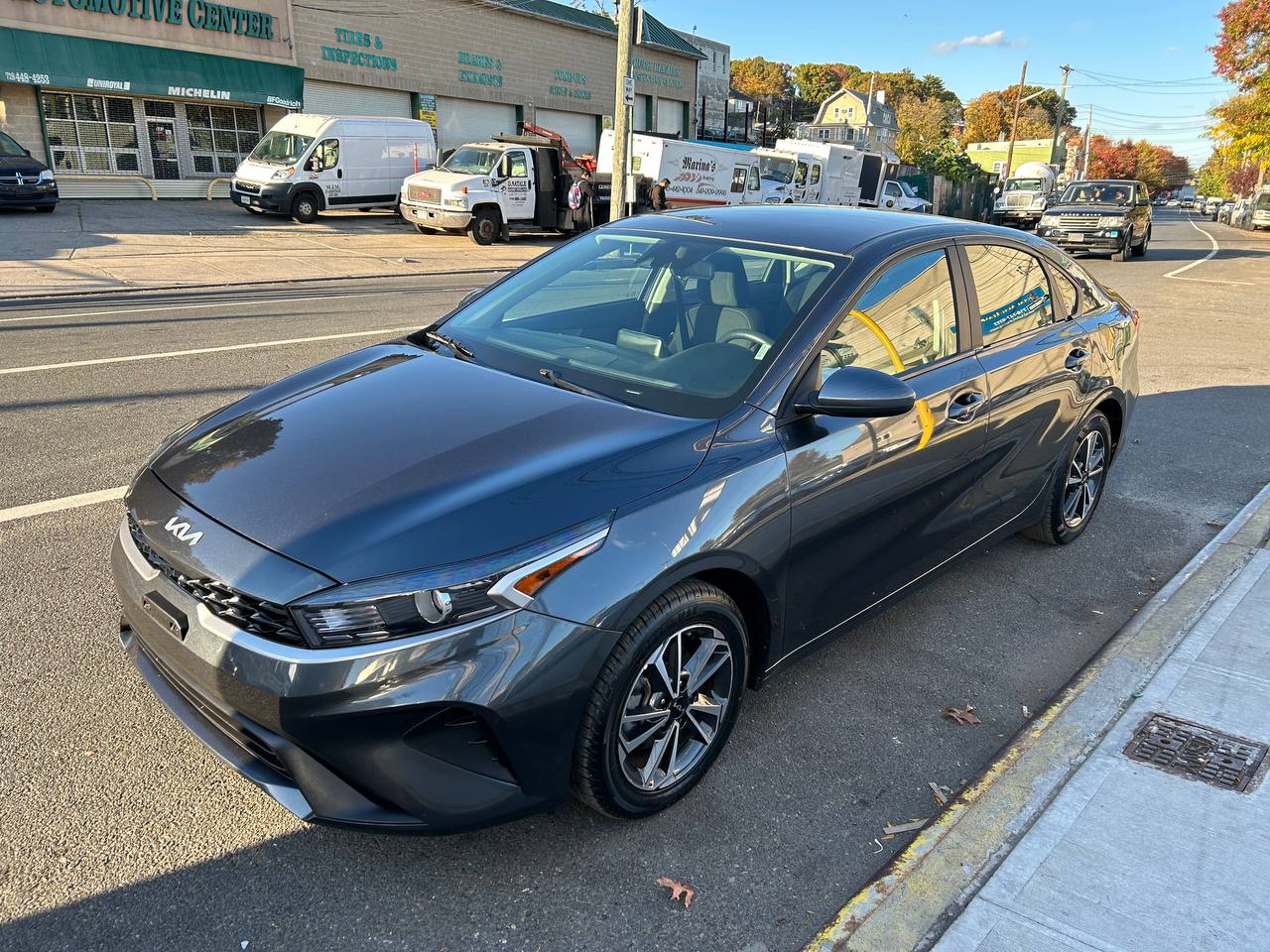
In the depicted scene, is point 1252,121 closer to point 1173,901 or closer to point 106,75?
point 106,75

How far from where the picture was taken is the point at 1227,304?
1491cm

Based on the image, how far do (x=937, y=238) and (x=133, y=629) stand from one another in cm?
322

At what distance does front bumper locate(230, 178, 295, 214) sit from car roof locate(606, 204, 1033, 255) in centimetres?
1967

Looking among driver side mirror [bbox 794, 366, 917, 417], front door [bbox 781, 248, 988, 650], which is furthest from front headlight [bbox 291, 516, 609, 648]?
driver side mirror [bbox 794, 366, 917, 417]

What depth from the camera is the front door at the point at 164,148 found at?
25.7m

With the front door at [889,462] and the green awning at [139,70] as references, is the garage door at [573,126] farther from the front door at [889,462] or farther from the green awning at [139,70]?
the front door at [889,462]

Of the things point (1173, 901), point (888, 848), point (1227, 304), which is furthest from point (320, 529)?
point (1227, 304)

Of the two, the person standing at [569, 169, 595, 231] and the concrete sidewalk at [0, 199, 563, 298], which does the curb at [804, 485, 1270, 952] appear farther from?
the person standing at [569, 169, 595, 231]

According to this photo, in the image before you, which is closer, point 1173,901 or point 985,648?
point 1173,901

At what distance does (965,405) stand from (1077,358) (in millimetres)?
1217

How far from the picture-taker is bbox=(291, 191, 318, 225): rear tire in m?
21.8

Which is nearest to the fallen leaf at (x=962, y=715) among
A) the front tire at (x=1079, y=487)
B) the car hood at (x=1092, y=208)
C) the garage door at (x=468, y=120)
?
the front tire at (x=1079, y=487)

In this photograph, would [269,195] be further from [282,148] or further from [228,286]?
[228,286]

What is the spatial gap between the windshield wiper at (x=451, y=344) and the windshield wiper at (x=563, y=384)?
331 millimetres
